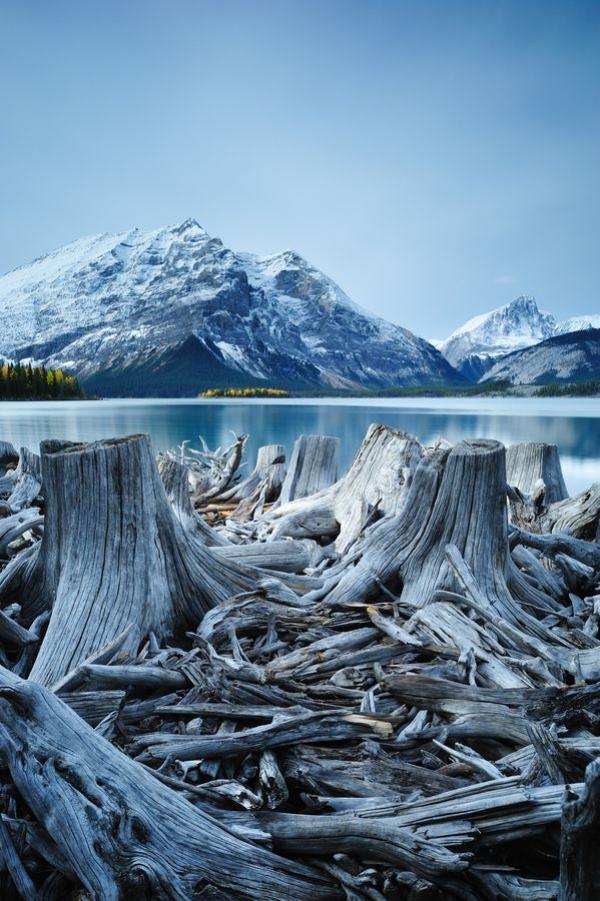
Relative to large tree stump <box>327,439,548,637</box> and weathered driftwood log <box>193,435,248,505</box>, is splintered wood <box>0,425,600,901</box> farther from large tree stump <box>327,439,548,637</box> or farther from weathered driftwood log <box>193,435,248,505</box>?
weathered driftwood log <box>193,435,248,505</box>

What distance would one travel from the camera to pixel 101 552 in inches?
139

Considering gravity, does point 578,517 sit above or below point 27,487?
below

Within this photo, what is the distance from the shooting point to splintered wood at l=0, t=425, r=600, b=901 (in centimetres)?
185

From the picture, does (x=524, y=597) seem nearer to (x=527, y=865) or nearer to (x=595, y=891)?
(x=527, y=865)

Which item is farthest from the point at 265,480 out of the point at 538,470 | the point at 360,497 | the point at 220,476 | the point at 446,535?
the point at 446,535

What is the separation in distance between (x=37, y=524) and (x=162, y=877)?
398 cm

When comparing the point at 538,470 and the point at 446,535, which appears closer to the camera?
the point at 446,535

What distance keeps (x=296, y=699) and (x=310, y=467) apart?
5.81 meters

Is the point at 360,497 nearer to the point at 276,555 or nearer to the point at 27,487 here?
the point at 276,555

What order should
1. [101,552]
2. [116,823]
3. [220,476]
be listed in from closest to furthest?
[116,823]
[101,552]
[220,476]

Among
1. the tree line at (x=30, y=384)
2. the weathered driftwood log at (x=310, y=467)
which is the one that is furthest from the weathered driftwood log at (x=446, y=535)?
the tree line at (x=30, y=384)

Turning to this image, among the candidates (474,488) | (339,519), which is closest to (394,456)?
(339,519)

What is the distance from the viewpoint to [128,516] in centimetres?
355

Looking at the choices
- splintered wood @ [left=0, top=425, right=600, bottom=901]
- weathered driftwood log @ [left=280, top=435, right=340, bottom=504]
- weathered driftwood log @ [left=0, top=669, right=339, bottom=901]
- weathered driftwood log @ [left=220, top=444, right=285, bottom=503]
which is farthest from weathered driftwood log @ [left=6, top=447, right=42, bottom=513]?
weathered driftwood log @ [left=0, top=669, right=339, bottom=901]
